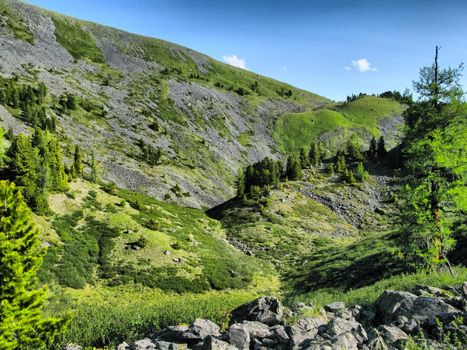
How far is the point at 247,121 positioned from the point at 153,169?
91535mm

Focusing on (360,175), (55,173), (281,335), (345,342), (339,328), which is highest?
(360,175)

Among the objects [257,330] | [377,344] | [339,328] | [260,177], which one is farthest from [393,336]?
[260,177]

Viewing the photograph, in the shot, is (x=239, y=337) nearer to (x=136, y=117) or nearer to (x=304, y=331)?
(x=304, y=331)

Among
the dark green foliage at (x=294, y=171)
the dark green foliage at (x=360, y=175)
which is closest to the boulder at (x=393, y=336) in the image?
the dark green foliage at (x=294, y=171)

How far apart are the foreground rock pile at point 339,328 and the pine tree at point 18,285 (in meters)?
8.63

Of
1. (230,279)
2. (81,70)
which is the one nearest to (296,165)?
(230,279)

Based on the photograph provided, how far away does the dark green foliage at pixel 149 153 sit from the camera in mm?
112150

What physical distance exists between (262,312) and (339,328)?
3.55 metres

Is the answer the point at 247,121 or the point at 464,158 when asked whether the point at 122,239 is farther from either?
the point at 247,121

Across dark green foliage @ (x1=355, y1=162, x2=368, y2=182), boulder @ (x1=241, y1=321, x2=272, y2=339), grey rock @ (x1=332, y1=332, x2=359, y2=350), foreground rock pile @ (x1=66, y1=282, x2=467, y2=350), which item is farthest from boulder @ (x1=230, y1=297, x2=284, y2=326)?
dark green foliage @ (x1=355, y1=162, x2=368, y2=182)

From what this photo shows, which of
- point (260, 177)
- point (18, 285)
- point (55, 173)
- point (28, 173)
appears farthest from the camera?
point (260, 177)

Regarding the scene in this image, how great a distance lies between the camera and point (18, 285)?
1722 centimetres

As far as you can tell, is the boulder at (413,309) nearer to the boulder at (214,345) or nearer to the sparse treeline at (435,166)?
the boulder at (214,345)

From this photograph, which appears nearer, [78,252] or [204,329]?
[204,329]
